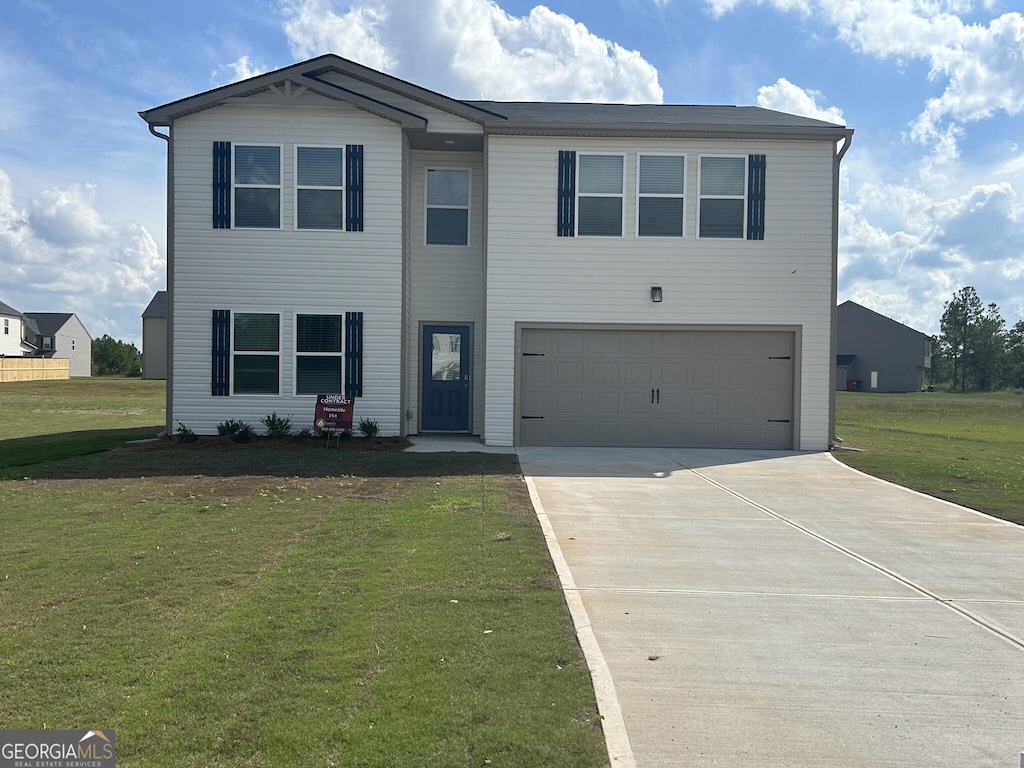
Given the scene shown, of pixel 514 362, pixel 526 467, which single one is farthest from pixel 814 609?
pixel 514 362

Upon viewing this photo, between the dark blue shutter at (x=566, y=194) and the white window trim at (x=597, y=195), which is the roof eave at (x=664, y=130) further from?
the dark blue shutter at (x=566, y=194)

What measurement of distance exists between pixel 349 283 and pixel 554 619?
10835 millimetres

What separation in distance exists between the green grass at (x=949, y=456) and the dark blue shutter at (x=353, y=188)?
9.77 m

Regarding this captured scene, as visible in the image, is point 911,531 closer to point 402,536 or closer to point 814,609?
point 814,609

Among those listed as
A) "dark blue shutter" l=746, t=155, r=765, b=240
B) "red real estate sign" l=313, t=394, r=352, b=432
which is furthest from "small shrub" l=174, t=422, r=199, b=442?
"dark blue shutter" l=746, t=155, r=765, b=240

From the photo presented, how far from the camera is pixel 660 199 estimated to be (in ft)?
48.6

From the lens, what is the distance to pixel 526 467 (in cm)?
1220

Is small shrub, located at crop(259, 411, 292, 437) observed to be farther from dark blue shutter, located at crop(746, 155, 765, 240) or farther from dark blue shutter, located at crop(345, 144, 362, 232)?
dark blue shutter, located at crop(746, 155, 765, 240)

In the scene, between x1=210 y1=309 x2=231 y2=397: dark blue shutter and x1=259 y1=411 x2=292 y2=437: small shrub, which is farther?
x1=210 y1=309 x2=231 y2=397: dark blue shutter

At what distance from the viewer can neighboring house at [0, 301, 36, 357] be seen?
6469 cm

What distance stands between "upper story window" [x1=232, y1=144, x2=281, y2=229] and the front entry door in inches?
144

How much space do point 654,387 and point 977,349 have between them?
67.9 metres
